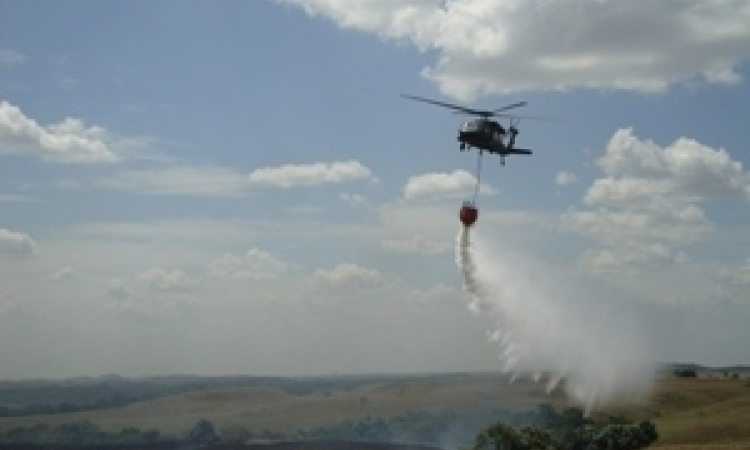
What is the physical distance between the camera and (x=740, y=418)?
14925 cm

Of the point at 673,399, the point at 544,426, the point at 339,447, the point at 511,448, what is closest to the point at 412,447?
the point at 339,447

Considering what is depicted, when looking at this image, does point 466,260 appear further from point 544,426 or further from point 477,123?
point 544,426

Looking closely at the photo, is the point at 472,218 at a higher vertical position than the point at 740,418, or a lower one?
higher

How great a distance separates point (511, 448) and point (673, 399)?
93.8 meters

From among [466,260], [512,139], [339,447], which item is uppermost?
[512,139]

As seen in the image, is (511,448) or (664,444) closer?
(511,448)

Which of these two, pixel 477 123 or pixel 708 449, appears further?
pixel 708 449

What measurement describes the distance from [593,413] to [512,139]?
3323 inches

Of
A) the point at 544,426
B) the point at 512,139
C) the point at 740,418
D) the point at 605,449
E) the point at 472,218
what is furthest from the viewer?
the point at 544,426

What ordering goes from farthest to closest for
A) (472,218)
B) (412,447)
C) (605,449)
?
(412,447) < (605,449) < (472,218)

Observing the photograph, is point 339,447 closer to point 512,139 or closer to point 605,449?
point 605,449

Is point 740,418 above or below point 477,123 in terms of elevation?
below

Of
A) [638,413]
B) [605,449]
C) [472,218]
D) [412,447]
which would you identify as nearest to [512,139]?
[472,218]

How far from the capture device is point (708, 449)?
11425 cm
